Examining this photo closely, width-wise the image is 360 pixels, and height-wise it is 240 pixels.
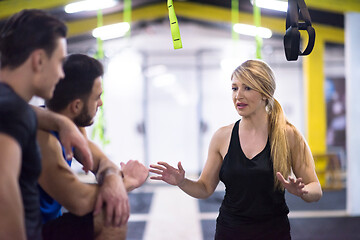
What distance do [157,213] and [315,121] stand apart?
3740 mm

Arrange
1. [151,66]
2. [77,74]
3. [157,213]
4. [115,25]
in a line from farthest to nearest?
1. [151,66]
2. [115,25]
3. [157,213]
4. [77,74]

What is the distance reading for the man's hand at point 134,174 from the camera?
5.03 ft

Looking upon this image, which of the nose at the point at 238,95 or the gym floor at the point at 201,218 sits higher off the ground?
the nose at the point at 238,95

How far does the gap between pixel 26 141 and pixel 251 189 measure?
1235 mm

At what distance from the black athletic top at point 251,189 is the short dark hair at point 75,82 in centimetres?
90

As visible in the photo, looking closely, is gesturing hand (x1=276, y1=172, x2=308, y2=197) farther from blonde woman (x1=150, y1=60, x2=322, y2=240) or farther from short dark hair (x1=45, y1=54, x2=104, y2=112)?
short dark hair (x1=45, y1=54, x2=104, y2=112)

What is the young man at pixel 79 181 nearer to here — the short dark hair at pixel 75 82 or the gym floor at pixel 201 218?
the short dark hair at pixel 75 82

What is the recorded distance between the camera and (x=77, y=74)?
1477mm

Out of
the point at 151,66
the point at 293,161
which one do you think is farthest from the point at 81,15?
the point at 293,161

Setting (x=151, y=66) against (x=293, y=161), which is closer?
(x=293, y=161)

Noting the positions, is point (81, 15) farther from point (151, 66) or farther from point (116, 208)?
point (116, 208)

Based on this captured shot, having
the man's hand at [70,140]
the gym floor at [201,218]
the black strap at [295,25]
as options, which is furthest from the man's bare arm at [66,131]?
the gym floor at [201,218]

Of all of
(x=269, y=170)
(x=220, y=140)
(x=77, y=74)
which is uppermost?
(x=77, y=74)

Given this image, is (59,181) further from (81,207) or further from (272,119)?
(272,119)
